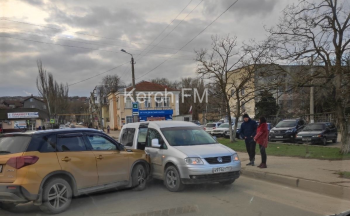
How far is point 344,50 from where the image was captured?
1127cm

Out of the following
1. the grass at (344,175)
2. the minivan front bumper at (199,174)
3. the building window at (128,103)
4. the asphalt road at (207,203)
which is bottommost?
A: the asphalt road at (207,203)

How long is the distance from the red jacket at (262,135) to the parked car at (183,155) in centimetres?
223

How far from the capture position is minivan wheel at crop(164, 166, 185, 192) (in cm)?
721

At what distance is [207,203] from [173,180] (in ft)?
4.36

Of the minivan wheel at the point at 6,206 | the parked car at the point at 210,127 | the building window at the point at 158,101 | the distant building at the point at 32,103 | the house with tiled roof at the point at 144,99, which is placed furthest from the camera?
the distant building at the point at 32,103

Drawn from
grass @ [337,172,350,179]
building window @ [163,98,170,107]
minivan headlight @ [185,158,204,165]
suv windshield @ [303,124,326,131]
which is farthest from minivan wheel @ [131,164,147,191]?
building window @ [163,98,170,107]

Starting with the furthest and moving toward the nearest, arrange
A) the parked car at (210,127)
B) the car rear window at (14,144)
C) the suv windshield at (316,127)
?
the parked car at (210,127), the suv windshield at (316,127), the car rear window at (14,144)

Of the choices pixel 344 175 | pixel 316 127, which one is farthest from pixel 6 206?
pixel 316 127

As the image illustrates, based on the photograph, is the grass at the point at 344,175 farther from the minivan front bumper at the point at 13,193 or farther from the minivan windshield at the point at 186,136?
the minivan front bumper at the point at 13,193

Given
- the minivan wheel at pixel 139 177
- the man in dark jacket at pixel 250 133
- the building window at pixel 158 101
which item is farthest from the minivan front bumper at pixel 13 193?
the building window at pixel 158 101

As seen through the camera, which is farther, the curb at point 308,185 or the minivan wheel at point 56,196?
the curb at point 308,185

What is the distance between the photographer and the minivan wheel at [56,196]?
5664mm

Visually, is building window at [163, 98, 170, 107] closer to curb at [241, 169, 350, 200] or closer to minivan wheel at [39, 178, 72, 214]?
curb at [241, 169, 350, 200]

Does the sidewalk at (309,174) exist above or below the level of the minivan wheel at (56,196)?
below
